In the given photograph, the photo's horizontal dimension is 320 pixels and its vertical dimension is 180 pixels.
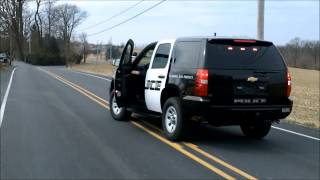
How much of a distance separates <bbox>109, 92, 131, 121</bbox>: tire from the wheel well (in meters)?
2.07

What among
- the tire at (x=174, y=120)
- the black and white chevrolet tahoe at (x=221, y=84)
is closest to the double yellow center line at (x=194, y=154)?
the tire at (x=174, y=120)

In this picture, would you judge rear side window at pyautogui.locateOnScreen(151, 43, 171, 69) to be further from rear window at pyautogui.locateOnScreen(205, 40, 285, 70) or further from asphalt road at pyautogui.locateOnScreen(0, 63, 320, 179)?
asphalt road at pyautogui.locateOnScreen(0, 63, 320, 179)

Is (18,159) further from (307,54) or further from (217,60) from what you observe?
(307,54)

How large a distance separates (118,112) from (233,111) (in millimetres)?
4089

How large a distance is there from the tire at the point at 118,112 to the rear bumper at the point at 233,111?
3196 mm

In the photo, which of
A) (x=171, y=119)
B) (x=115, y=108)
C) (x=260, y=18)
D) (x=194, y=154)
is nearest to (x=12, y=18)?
(x=260, y=18)

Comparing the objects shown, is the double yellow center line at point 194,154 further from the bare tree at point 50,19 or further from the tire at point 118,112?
the bare tree at point 50,19

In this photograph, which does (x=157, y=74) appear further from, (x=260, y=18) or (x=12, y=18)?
(x=12, y=18)

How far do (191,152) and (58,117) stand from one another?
520cm

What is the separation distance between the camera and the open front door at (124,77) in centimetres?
1186

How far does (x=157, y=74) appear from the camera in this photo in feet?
35.5

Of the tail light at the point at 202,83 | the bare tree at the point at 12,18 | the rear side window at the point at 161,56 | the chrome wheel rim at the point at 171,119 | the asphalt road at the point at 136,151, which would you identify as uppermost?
the bare tree at the point at 12,18

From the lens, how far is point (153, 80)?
432 inches

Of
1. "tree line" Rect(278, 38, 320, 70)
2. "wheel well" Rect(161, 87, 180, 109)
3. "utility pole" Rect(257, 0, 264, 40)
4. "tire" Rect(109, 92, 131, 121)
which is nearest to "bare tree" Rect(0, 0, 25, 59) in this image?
"tree line" Rect(278, 38, 320, 70)
